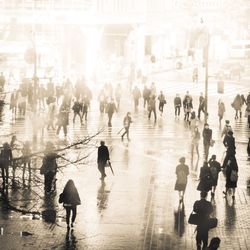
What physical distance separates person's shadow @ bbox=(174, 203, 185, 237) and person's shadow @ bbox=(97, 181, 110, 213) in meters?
1.97

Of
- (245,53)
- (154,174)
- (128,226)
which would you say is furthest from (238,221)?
(245,53)

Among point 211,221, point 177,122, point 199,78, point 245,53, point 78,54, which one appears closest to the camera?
point 211,221

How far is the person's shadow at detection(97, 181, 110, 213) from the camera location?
901 inches

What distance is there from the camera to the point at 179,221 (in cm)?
2144

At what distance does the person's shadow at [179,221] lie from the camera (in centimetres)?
2045

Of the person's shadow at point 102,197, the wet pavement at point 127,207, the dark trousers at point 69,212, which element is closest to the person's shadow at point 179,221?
the wet pavement at point 127,207

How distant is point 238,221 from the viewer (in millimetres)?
21516

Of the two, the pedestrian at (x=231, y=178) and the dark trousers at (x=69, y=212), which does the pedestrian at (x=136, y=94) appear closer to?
the pedestrian at (x=231, y=178)

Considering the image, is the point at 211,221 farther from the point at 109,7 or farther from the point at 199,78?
the point at 109,7

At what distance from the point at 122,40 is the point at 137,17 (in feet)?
9.31

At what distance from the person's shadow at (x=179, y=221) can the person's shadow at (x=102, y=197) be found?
1.97 m

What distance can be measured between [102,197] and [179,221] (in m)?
3.38

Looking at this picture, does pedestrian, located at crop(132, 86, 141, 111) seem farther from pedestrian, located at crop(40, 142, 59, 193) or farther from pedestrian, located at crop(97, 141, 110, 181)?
pedestrian, located at crop(40, 142, 59, 193)

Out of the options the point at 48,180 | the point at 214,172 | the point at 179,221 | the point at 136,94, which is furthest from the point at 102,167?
the point at 136,94
